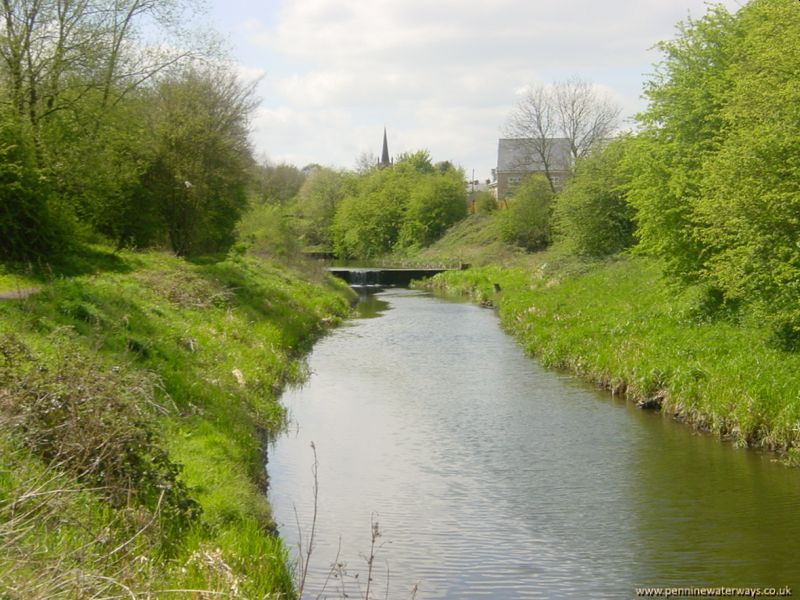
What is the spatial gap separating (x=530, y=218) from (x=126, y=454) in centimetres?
5293

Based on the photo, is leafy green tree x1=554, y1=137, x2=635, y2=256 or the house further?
the house

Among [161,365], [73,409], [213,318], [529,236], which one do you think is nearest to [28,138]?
[213,318]

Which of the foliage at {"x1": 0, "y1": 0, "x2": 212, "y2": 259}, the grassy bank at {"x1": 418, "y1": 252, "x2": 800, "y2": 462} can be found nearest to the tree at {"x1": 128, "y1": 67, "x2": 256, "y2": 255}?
the foliage at {"x1": 0, "y1": 0, "x2": 212, "y2": 259}

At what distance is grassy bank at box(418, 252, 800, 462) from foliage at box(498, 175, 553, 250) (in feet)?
84.1

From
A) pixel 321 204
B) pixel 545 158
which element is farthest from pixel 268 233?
pixel 321 204

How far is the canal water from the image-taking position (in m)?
9.36

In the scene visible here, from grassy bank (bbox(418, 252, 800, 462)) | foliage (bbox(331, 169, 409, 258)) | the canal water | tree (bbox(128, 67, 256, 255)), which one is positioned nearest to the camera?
the canal water

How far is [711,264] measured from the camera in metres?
18.3

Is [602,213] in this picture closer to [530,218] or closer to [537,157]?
[530,218]

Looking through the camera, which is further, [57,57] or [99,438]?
[57,57]

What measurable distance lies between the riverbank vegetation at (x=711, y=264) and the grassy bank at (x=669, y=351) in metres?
0.03

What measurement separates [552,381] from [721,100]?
7.66m

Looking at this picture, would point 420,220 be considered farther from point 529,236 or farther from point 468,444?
point 468,444

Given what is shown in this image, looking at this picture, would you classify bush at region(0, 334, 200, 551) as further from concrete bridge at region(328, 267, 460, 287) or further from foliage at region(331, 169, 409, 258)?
foliage at region(331, 169, 409, 258)
